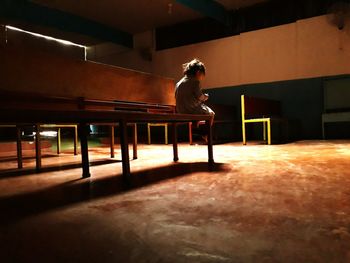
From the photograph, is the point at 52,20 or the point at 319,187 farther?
the point at 52,20

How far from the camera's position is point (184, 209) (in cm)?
139

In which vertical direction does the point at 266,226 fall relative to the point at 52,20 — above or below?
below

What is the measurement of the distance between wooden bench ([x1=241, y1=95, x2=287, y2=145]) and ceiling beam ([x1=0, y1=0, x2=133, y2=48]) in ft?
15.1

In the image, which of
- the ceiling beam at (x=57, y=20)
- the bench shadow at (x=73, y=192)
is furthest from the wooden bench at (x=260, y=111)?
the ceiling beam at (x=57, y=20)

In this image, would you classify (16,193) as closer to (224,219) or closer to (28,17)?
(224,219)

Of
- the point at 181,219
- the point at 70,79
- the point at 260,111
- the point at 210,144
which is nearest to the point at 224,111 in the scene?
the point at 260,111

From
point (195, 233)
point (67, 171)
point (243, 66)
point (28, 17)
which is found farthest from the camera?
point (243, 66)

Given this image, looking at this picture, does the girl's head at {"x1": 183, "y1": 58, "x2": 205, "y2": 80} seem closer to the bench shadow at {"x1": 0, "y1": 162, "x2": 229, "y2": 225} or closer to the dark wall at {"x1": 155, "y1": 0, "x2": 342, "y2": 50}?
the bench shadow at {"x1": 0, "y1": 162, "x2": 229, "y2": 225}

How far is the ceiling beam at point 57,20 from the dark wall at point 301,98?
4.06 m

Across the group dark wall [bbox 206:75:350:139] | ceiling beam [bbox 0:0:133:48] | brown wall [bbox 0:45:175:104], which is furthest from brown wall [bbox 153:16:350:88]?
brown wall [bbox 0:45:175:104]

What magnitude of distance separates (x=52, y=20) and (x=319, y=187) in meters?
7.05

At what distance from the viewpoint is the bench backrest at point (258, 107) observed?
18.6ft

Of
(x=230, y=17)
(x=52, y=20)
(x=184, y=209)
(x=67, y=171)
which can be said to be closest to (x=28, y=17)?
(x=52, y=20)

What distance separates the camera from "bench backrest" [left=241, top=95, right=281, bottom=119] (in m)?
5.67
